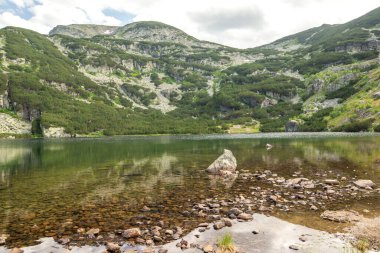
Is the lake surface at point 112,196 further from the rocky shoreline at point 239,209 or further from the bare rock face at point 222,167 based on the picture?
the bare rock face at point 222,167

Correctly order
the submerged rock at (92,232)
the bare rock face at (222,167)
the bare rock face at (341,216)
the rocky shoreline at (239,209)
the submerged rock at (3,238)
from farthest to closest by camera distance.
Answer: the bare rock face at (222,167)
the bare rock face at (341,216)
the submerged rock at (92,232)
the submerged rock at (3,238)
the rocky shoreline at (239,209)

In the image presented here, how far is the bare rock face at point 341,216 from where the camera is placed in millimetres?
19078

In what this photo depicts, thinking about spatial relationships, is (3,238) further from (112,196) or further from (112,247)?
(112,196)

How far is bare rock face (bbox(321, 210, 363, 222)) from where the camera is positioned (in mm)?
19078

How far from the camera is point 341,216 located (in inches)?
772

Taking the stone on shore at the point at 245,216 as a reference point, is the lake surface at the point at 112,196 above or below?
below

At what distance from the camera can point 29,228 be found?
61.6 ft

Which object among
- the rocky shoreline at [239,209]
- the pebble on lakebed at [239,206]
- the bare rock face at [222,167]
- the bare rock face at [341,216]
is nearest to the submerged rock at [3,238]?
the rocky shoreline at [239,209]

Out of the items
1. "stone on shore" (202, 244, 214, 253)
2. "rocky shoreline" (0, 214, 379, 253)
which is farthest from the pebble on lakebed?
"stone on shore" (202, 244, 214, 253)

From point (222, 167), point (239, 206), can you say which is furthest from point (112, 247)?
point (222, 167)

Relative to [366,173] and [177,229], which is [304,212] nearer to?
[177,229]

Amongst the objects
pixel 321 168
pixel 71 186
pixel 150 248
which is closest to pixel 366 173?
pixel 321 168

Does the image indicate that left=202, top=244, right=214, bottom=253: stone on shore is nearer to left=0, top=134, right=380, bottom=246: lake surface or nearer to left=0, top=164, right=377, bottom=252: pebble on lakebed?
left=0, top=164, right=377, bottom=252: pebble on lakebed

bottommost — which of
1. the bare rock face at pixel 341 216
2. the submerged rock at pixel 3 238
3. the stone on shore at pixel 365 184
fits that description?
the submerged rock at pixel 3 238
